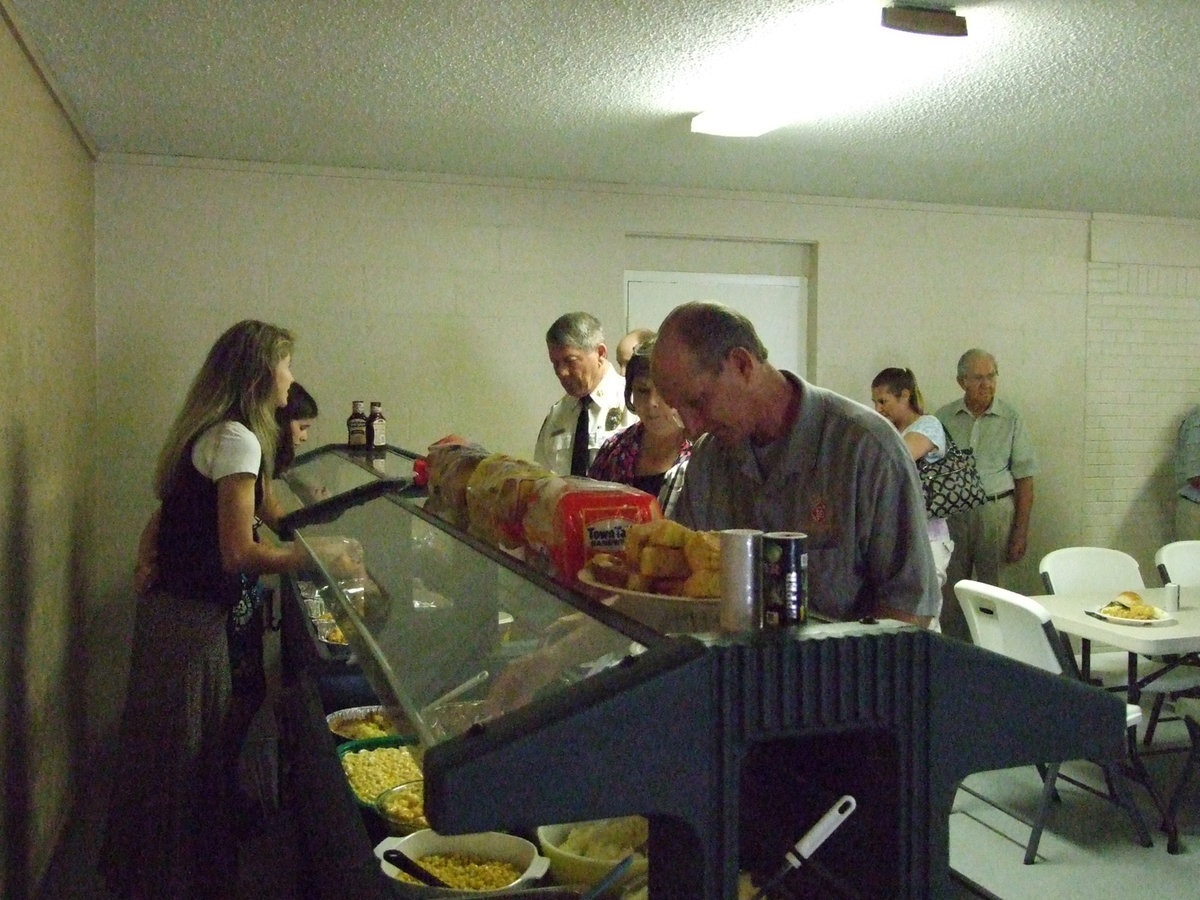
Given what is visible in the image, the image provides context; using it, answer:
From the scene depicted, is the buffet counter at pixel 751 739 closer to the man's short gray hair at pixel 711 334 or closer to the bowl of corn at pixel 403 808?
the bowl of corn at pixel 403 808

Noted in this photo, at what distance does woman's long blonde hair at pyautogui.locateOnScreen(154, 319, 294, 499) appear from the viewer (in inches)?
116

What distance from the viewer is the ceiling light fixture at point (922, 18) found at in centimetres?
282

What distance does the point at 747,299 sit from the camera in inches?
218

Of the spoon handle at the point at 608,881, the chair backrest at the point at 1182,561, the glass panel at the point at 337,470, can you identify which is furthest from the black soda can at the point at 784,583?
the chair backrest at the point at 1182,561

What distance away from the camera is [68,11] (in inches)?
113

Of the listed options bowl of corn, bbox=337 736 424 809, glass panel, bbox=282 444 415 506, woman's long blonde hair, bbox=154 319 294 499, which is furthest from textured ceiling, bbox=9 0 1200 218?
bowl of corn, bbox=337 736 424 809

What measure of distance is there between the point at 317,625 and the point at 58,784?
166 centimetres

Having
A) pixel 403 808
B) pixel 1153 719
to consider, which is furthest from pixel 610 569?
pixel 1153 719

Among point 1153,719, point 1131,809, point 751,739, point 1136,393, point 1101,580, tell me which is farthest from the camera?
point 1136,393

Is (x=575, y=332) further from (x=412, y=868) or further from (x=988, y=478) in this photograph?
(x=988, y=478)

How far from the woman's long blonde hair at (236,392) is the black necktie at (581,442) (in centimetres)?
132

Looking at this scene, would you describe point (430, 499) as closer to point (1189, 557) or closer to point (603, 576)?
point (603, 576)

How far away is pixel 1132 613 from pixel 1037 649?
1.52 ft

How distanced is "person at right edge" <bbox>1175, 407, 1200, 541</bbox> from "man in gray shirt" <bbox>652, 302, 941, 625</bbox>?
494cm
